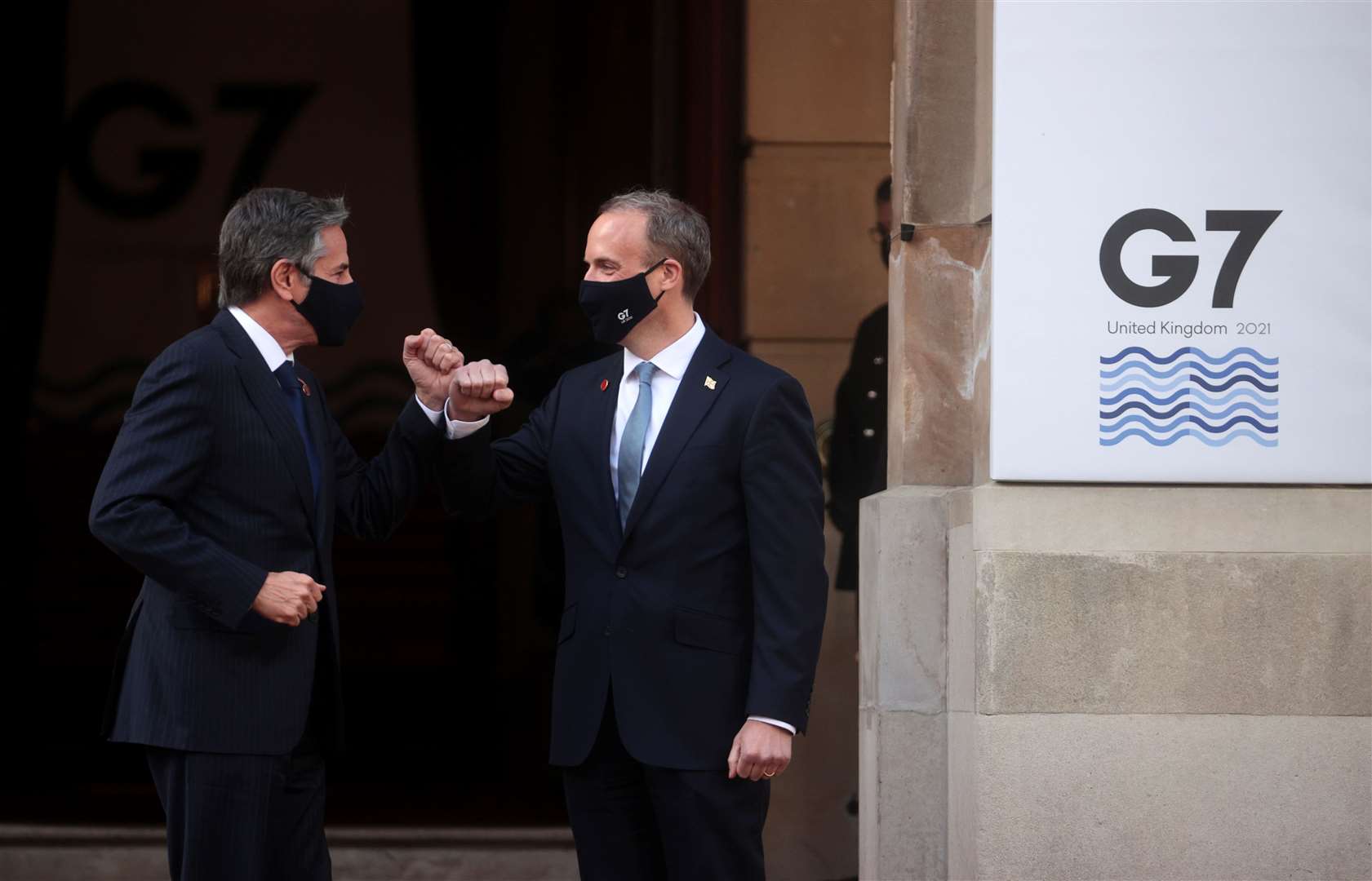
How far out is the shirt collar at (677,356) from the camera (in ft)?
13.4

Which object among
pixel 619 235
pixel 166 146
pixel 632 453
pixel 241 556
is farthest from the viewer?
pixel 166 146

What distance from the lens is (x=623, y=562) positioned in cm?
394

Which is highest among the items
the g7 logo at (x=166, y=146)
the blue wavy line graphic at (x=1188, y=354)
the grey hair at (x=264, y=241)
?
the g7 logo at (x=166, y=146)

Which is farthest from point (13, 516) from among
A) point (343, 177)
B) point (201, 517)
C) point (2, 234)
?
point (201, 517)

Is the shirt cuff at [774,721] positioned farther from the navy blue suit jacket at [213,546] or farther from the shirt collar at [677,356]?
the navy blue suit jacket at [213,546]

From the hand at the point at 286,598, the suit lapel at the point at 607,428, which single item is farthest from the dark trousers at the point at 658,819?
the hand at the point at 286,598

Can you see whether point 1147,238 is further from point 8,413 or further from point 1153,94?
point 8,413

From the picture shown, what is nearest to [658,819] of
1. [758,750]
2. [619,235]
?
[758,750]

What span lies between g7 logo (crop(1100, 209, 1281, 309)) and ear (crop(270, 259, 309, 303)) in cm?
196

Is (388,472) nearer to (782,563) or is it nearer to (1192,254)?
(782,563)

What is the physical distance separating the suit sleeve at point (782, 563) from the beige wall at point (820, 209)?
268 centimetres

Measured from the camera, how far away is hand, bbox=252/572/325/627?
3.65m

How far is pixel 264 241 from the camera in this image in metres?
3.96

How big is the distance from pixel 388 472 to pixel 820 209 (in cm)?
286
